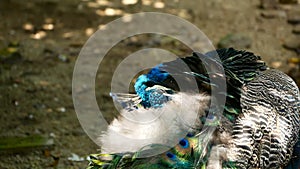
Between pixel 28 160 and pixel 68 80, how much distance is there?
1.50 metres

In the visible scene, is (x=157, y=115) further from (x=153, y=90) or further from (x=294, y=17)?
(x=294, y=17)

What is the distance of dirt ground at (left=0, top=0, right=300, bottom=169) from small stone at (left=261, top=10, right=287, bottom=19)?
14 mm

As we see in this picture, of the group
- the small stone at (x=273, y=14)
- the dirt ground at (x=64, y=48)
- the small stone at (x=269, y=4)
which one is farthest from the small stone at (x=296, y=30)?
the small stone at (x=269, y=4)

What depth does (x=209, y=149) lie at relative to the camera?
3.07m

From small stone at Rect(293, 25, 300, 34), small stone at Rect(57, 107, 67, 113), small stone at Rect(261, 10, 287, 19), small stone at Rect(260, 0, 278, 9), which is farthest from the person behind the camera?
small stone at Rect(260, 0, 278, 9)

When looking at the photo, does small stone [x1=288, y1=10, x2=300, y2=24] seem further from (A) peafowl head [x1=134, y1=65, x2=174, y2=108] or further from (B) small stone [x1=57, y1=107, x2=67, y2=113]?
(A) peafowl head [x1=134, y1=65, x2=174, y2=108]

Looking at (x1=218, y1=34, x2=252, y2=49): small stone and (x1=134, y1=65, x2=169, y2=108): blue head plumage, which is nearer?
(x1=134, y1=65, x2=169, y2=108): blue head plumage

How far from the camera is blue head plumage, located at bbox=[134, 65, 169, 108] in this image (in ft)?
10.1

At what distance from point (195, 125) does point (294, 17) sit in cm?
472

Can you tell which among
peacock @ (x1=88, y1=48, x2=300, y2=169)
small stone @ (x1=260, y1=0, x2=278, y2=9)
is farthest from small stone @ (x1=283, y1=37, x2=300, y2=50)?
peacock @ (x1=88, y1=48, x2=300, y2=169)

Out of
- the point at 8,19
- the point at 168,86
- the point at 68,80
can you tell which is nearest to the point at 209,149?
the point at 168,86

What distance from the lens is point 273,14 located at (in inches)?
294

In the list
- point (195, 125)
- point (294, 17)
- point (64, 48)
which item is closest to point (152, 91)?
point (195, 125)

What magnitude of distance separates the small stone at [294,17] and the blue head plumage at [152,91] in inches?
179
